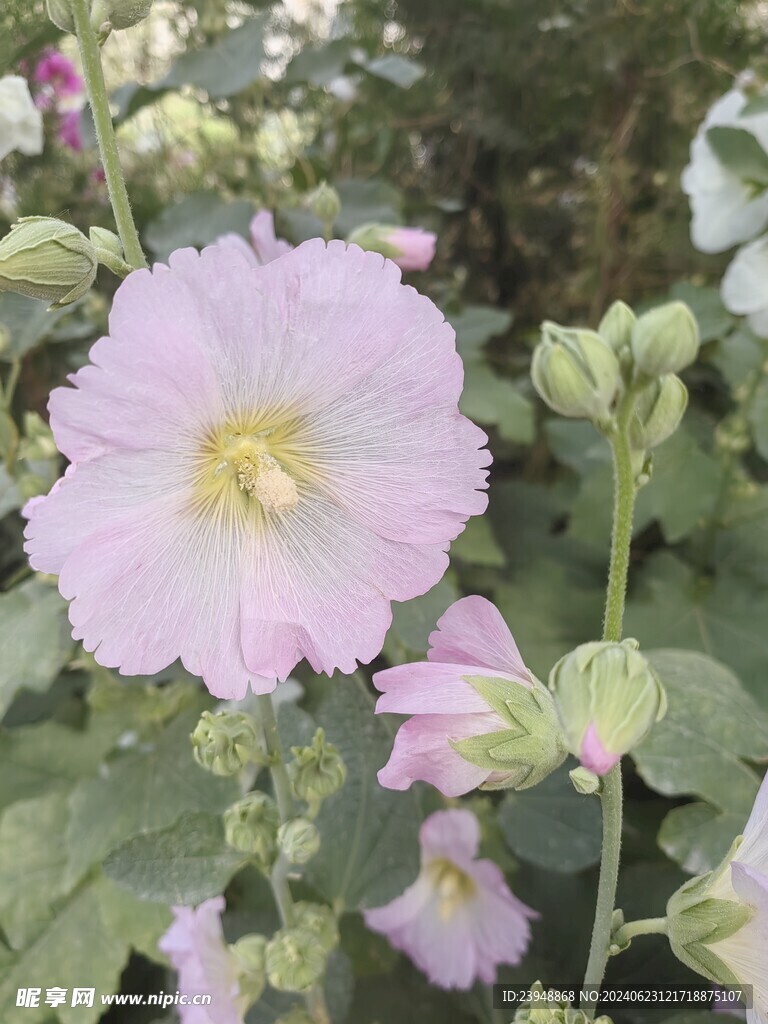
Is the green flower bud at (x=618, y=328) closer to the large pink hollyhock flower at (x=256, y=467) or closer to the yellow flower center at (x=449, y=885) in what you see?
the large pink hollyhock flower at (x=256, y=467)

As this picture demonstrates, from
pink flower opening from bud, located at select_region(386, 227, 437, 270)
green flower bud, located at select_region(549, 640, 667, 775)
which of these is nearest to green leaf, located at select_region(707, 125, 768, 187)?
pink flower opening from bud, located at select_region(386, 227, 437, 270)

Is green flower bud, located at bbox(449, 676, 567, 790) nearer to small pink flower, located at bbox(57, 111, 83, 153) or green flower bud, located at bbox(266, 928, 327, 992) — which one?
green flower bud, located at bbox(266, 928, 327, 992)

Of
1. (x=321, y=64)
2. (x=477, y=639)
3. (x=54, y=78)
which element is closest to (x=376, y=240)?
(x=477, y=639)

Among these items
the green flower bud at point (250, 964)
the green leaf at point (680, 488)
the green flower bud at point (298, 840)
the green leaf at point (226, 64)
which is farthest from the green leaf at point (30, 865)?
the green leaf at point (226, 64)

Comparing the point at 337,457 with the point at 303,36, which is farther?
the point at 303,36

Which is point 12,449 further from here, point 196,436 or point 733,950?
point 733,950

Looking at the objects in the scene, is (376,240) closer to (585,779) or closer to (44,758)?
(585,779)

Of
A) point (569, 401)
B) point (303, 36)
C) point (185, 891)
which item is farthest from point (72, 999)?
point (303, 36)
